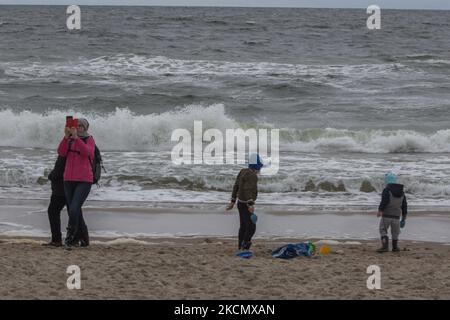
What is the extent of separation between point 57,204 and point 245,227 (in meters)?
2.12

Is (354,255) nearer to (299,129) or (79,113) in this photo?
(299,129)

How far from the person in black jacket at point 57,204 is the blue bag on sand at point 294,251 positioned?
7.12ft

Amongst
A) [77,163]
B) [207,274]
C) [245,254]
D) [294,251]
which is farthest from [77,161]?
[294,251]

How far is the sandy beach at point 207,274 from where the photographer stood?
275 inches

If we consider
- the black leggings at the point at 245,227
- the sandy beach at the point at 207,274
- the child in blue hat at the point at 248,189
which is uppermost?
the child in blue hat at the point at 248,189

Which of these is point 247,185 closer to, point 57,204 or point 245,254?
point 245,254

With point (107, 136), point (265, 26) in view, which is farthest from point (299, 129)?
point (265, 26)

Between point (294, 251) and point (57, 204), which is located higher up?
point (57, 204)

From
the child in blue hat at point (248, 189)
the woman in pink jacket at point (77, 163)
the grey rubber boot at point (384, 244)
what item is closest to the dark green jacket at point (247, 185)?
the child in blue hat at point (248, 189)

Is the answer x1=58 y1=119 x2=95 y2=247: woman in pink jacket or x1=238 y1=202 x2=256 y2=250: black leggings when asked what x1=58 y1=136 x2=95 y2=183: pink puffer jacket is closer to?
x1=58 y1=119 x2=95 y2=247: woman in pink jacket

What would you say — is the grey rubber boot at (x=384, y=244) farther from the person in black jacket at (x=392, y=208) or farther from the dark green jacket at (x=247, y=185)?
the dark green jacket at (x=247, y=185)

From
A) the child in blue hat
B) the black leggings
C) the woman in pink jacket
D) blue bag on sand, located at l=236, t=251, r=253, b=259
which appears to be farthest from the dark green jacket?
the woman in pink jacket

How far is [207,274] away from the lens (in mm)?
7797

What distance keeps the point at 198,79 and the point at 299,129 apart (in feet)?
35.0
